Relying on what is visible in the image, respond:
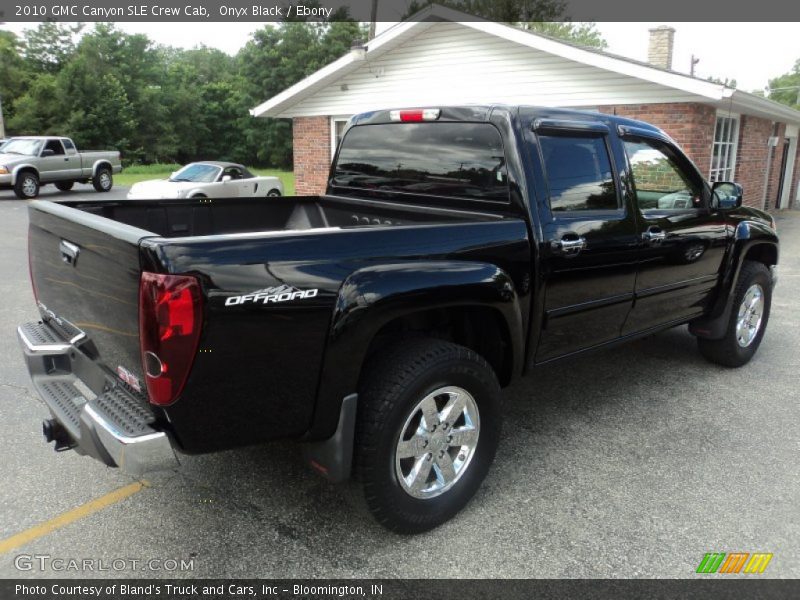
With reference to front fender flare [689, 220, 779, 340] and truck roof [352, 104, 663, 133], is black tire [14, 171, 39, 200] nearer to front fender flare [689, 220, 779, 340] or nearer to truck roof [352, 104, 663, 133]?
truck roof [352, 104, 663, 133]

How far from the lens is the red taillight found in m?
2.14

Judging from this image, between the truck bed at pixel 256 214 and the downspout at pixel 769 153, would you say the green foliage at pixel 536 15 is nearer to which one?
the downspout at pixel 769 153

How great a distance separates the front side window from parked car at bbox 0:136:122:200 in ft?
68.7

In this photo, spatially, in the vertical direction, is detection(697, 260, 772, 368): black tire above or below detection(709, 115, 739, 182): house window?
below

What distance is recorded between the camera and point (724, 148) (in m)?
14.3

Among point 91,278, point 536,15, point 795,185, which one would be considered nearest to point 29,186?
point 91,278

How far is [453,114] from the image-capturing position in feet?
Answer: 11.8

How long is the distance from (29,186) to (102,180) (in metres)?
3.07

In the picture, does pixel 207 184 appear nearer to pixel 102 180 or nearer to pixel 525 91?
pixel 525 91

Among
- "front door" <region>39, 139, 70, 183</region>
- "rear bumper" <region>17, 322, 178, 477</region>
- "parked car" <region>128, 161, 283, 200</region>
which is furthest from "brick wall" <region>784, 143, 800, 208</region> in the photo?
"front door" <region>39, 139, 70, 183</region>

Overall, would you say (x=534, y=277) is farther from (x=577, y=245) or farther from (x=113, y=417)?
(x=113, y=417)

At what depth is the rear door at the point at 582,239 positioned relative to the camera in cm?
340

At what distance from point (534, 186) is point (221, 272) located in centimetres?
183

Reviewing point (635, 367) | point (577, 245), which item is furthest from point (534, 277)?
point (635, 367)
